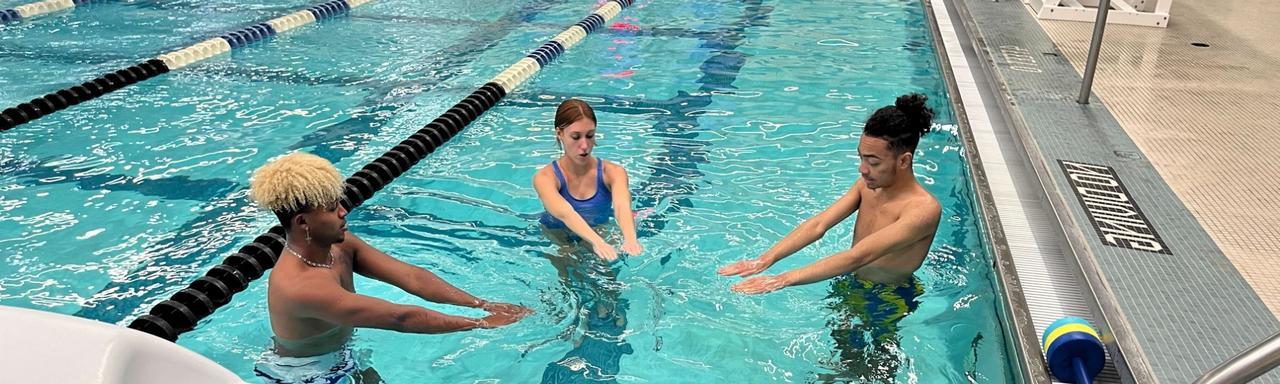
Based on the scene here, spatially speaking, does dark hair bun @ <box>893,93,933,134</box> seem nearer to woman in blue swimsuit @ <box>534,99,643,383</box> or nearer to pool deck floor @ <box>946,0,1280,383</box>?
pool deck floor @ <box>946,0,1280,383</box>

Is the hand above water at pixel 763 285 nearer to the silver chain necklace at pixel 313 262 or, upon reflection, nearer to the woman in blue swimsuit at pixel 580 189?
the woman in blue swimsuit at pixel 580 189

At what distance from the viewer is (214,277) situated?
11.7 feet

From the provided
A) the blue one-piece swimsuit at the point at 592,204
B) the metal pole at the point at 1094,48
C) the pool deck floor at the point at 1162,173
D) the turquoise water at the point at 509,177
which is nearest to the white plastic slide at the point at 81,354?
the turquoise water at the point at 509,177

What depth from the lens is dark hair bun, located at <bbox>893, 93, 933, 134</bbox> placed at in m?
2.84

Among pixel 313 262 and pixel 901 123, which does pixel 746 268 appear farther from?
pixel 313 262

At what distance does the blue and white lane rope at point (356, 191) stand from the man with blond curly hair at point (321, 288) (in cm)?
14

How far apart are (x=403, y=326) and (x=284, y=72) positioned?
466 cm

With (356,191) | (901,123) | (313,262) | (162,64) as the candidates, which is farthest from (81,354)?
(162,64)

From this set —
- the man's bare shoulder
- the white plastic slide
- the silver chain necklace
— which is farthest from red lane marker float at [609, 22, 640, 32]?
the white plastic slide

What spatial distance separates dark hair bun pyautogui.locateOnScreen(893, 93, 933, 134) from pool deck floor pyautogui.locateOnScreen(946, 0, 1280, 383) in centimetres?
75

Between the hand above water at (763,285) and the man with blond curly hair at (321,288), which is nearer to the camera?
the man with blond curly hair at (321,288)

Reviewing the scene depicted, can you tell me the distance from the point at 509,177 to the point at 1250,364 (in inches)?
146

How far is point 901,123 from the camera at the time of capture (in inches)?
111

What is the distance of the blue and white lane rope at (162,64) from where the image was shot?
5.55m
